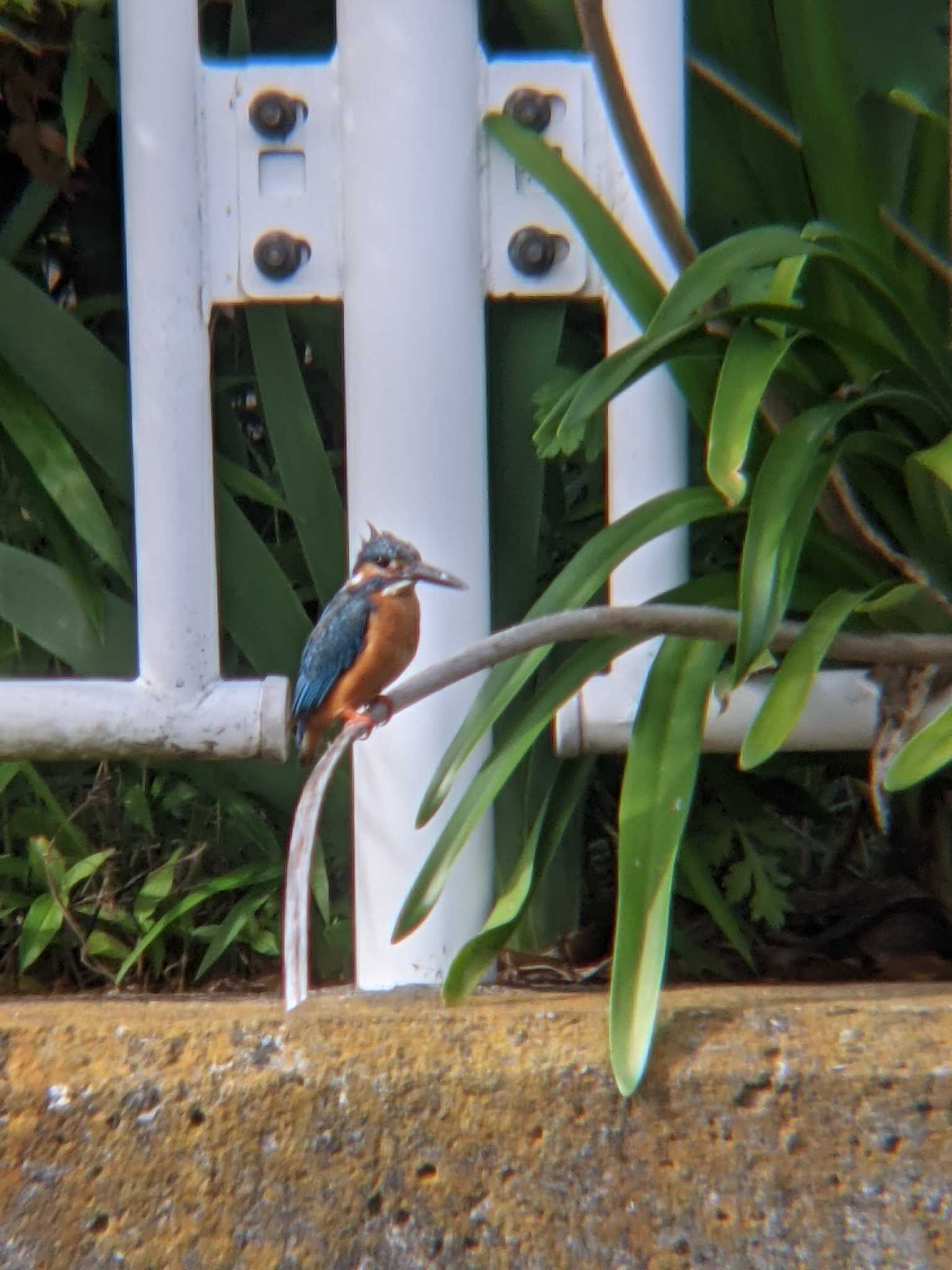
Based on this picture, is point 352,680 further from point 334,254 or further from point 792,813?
point 792,813

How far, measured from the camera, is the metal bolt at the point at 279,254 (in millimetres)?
2051

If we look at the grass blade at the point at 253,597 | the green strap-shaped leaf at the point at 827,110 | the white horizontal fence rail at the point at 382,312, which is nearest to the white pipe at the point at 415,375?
the white horizontal fence rail at the point at 382,312

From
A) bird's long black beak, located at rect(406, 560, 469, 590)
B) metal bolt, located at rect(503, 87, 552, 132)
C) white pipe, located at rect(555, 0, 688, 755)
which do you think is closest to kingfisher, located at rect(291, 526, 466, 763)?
bird's long black beak, located at rect(406, 560, 469, 590)

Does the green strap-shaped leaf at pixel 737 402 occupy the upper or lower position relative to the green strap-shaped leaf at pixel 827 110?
lower

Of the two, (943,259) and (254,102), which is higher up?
(254,102)

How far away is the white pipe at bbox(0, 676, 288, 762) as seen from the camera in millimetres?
2027

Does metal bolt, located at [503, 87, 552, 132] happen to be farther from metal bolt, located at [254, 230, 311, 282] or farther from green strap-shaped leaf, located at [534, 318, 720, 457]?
green strap-shaped leaf, located at [534, 318, 720, 457]

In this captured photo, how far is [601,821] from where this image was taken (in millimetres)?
2414

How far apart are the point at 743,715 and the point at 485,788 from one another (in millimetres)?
477

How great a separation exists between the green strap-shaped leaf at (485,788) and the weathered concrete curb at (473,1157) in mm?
199

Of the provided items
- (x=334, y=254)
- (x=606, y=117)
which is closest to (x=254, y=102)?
(x=334, y=254)

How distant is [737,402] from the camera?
1567mm

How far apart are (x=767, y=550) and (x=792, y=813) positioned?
36.5 inches

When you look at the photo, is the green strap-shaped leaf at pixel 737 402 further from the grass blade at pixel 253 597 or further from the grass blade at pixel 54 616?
the grass blade at pixel 54 616
